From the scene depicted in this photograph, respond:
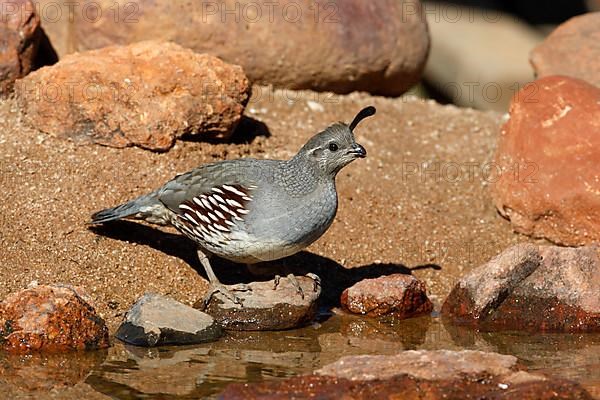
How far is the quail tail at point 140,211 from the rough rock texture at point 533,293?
8.43 ft

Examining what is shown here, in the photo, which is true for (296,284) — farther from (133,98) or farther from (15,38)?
(15,38)

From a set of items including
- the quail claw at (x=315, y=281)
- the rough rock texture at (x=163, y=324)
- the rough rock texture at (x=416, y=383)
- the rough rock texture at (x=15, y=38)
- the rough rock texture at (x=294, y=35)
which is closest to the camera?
the rough rock texture at (x=416, y=383)

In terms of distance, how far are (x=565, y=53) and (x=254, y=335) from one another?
605 centimetres

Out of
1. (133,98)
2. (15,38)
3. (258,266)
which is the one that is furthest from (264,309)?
(15,38)

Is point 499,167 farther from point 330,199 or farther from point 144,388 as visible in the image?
point 144,388

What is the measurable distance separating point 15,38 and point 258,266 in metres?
3.56

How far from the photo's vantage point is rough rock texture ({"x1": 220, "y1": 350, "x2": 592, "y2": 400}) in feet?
21.2

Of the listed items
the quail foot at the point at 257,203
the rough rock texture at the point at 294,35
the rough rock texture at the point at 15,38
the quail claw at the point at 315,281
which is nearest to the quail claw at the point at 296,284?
the quail claw at the point at 315,281

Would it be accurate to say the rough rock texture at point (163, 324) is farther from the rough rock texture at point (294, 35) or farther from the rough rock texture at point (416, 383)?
the rough rock texture at point (294, 35)

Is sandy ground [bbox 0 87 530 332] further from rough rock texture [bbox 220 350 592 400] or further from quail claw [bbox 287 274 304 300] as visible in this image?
rough rock texture [bbox 220 350 592 400]

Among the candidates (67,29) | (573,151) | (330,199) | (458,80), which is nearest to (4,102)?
(67,29)

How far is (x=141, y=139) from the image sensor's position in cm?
1009

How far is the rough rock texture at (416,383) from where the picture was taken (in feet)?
21.2

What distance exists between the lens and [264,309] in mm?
8438
